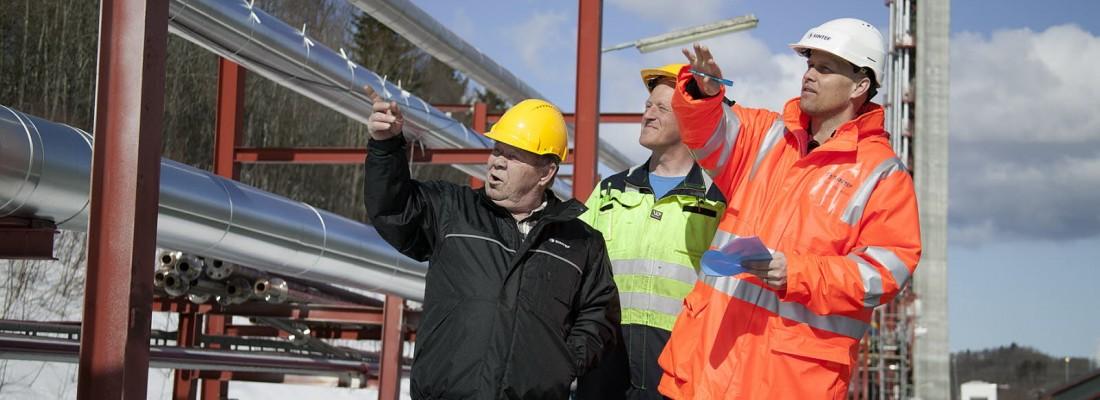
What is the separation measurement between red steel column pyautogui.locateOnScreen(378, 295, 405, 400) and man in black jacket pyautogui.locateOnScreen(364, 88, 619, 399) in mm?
6169

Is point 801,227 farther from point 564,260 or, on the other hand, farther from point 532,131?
point 532,131

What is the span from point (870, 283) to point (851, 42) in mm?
771

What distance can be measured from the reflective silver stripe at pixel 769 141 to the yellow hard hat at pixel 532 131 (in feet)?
2.35

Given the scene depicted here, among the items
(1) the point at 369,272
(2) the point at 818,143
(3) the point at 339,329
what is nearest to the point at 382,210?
(2) the point at 818,143

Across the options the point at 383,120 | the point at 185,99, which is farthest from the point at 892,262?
the point at 185,99

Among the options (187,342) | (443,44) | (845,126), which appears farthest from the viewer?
(443,44)

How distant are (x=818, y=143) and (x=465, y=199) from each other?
1.09m

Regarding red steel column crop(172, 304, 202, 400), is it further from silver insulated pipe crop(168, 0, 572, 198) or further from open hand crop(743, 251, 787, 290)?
open hand crop(743, 251, 787, 290)

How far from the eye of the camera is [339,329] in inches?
523

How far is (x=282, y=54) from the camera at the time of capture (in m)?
9.05

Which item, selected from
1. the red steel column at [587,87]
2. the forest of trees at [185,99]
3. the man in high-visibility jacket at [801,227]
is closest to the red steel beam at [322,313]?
the red steel column at [587,87]

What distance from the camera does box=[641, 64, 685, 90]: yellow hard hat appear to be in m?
4.60

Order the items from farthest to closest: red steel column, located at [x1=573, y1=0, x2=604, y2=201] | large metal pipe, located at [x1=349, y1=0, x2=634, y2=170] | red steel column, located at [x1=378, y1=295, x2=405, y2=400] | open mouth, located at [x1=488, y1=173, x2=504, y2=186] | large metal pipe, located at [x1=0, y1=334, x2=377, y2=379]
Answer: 1. large metal pipe, located at [x1=349, y1=0, x2=634, y2=170]
2. red steel column, located at [x1=378, y1=295, x2=405, y2=400]
3. red steel column, located at [x1=573, y1=0, x2=604, y2=201]
4. large metal pipe, located at [x1=0, y1=334, x2=377, y2=379]
5. open mouth, located at [x1=488, y1=173, x2=504, y2=186]

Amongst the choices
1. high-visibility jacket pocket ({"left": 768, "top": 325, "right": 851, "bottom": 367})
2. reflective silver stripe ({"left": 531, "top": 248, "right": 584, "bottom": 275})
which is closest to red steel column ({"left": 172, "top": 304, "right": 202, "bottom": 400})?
reflective silver stripe ({"left": 531, "top": 248, "right": 584, "bottom": 275})
